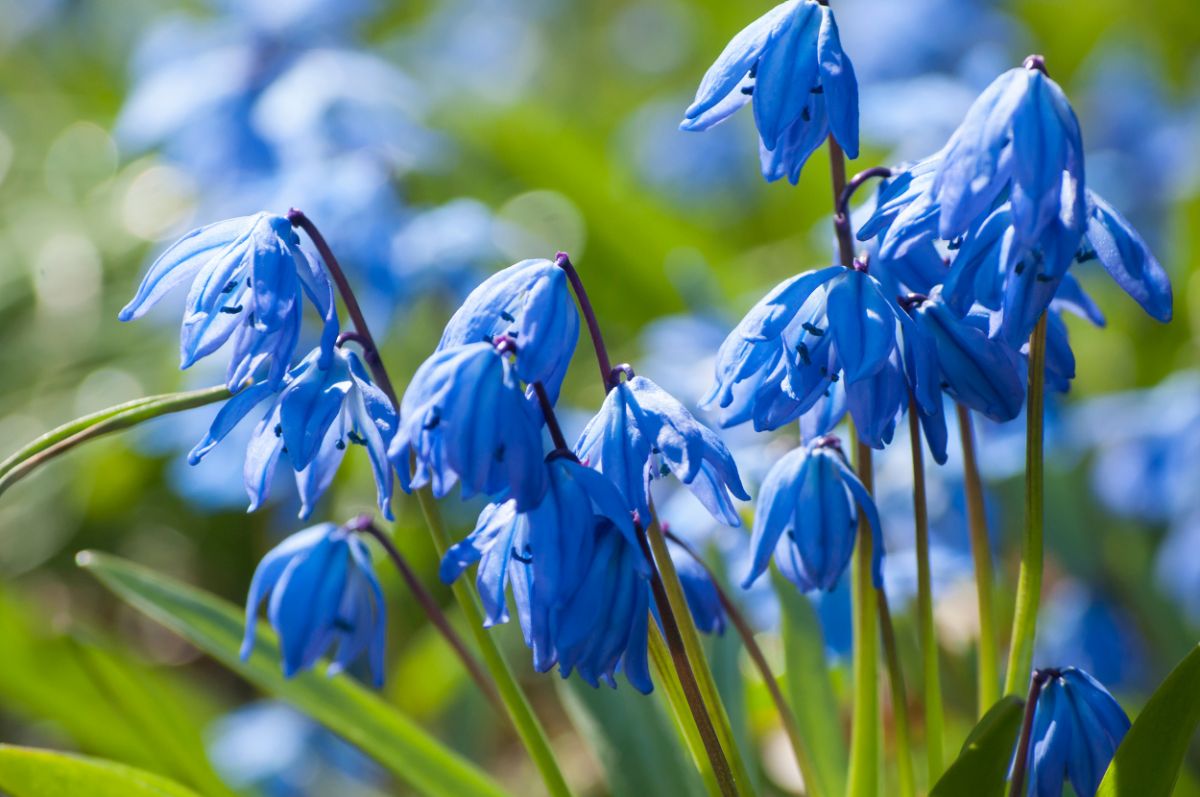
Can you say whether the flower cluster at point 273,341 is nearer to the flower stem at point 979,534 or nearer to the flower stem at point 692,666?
the flower stem at point 692,666

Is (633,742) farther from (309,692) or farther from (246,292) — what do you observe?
(246,292)

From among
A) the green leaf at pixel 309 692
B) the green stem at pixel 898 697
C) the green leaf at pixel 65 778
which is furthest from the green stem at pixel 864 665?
the green leaf at pixel 65 778

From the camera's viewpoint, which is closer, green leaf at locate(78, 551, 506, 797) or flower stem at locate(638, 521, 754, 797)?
flower stem at locate(638, 521, 754, 797)

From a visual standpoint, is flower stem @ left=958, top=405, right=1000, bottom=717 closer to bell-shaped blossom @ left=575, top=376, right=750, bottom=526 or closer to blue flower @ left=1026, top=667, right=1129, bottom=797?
blue flower @ left=1026, top=667, right=1129, bottom=797

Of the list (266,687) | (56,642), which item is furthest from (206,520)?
(266,687)

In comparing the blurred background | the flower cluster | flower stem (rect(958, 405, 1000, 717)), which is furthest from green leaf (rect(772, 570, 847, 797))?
the flower cluster

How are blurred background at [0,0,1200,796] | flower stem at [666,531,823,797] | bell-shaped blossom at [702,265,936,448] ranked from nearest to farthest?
bell-shaped blossom at [702,265,936,448] < flower stem at [666,531,823,797] < blurred background at [0,0,1200,796]
